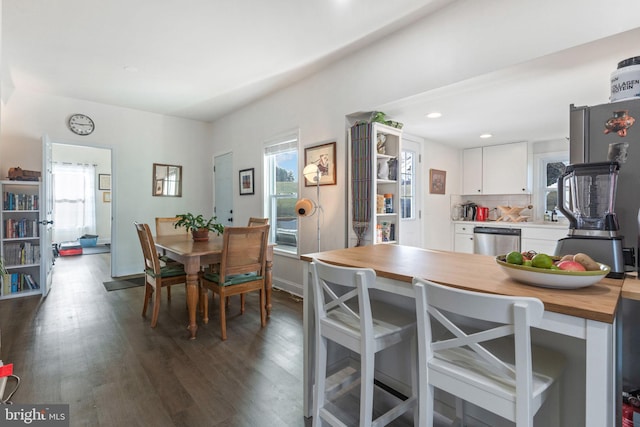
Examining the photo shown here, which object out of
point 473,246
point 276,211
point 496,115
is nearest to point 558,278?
point 496,115

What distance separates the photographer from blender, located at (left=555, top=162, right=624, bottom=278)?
3.89 feet

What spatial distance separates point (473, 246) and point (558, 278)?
429 cm

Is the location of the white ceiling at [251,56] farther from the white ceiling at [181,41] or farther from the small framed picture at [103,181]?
the small framed picture at [103,181]

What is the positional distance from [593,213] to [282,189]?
3.54 metres

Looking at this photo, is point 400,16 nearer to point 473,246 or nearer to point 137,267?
point 473,246

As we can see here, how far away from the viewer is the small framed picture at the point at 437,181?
4699 millimetres

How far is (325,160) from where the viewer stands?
3.52 m

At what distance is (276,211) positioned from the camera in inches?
179

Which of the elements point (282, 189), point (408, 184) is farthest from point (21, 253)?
point (408, 184)

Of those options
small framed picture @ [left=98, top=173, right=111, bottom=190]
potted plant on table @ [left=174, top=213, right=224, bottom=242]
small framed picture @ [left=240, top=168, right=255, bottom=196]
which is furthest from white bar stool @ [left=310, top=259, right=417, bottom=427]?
small framed picture @ [left=98, top=173, right=111, bottom=190]

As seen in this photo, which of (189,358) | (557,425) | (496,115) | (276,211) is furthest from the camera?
(276,211)

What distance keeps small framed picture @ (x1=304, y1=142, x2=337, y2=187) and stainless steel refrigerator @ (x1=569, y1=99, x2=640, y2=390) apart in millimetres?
2224

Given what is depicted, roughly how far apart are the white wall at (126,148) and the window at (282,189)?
1975 mm

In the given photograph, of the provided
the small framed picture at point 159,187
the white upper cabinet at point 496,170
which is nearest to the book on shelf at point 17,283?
the small framed picture at point 159,187
